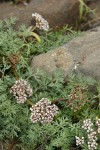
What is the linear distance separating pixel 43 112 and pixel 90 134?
44 centimetres

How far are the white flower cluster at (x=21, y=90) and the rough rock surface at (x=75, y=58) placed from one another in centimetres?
38

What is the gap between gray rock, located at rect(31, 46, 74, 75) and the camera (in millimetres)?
4235

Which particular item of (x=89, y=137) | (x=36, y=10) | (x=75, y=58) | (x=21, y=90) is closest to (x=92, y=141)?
(x=89, y=137)

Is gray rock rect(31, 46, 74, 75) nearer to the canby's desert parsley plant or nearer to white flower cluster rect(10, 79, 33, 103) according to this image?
white flower cluster rect(10, 79, 33, 103)

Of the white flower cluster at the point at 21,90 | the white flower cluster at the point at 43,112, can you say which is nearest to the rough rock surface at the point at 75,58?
the white flower cluster at the point at 21,90

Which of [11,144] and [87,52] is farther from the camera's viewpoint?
[87,52]

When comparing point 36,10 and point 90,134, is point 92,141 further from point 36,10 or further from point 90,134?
point 36,10

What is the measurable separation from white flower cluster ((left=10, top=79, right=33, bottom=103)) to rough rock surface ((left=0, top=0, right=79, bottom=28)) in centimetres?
138

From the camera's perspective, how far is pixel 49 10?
17.5ft

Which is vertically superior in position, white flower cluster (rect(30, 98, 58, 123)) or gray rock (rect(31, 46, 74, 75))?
gray rock (rect(31, 46, 74, 75))

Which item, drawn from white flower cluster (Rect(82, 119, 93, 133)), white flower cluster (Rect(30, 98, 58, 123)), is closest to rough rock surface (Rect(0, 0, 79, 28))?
white flower cluster (Rect(30, 98, 58, 123))

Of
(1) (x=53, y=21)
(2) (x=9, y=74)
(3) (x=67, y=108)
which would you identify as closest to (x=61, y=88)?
(3) (x=67, y=108)

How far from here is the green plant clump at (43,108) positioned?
381cm

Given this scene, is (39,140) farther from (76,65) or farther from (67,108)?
(76,65)
